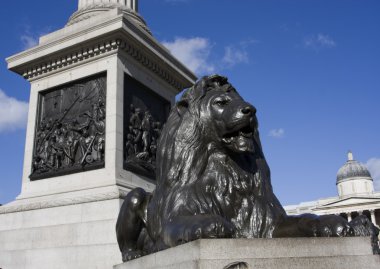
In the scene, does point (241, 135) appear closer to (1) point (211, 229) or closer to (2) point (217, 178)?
(2) point (217, 178)

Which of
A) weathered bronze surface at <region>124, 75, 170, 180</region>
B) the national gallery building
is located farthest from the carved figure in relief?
the national gallery building

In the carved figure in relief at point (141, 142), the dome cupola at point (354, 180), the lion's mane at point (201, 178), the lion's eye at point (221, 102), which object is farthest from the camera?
the dome cupola at point (354, 180)

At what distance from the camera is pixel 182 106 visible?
484cm

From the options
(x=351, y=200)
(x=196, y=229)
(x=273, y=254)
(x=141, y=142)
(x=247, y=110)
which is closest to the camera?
(x=273, y=254)

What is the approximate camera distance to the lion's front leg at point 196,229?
10.6ft

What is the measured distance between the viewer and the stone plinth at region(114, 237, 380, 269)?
2.98 meters

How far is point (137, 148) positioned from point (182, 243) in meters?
8.12

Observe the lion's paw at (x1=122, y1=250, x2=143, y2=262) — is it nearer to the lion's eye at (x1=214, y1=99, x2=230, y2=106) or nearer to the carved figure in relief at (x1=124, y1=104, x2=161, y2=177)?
the lion's eye at (x1=214, y1=99, x2=230, y2=106)

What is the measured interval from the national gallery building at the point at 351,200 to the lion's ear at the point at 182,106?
54517 mm

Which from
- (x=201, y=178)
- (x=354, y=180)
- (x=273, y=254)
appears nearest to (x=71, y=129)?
(x=201, y=178)

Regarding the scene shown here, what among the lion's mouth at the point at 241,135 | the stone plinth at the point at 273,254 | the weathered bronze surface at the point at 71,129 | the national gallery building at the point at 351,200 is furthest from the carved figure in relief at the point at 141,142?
the national gallery building at the point at 351,200

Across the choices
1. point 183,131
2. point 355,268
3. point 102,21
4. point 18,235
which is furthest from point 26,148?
point 355,268

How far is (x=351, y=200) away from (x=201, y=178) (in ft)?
229

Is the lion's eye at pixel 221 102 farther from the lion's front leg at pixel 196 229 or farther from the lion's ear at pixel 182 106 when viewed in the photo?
the lion's front leg at pixel 196 229
